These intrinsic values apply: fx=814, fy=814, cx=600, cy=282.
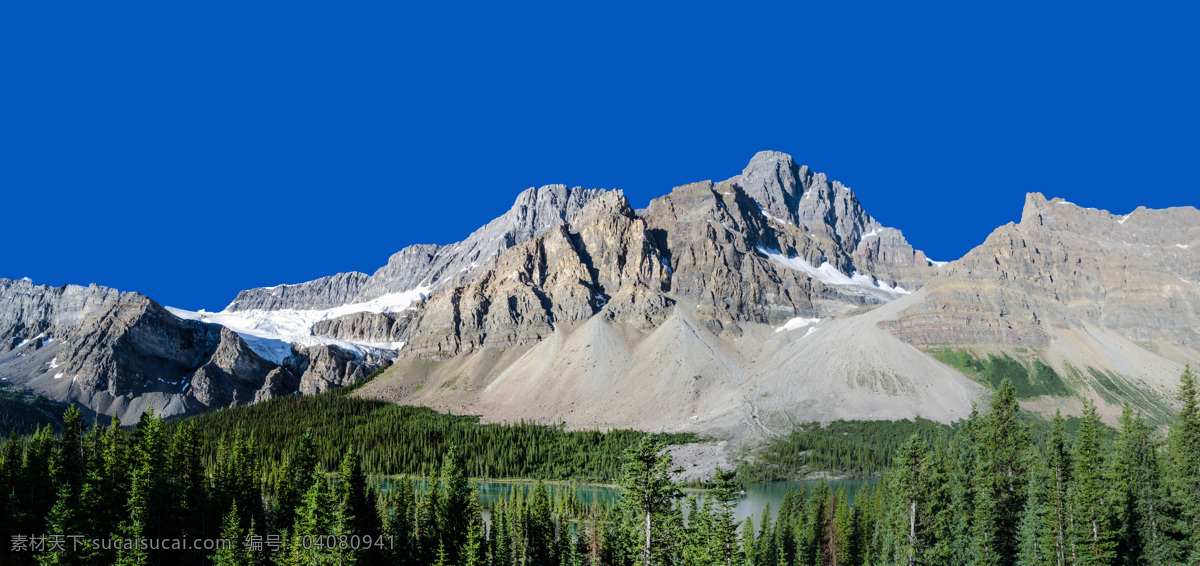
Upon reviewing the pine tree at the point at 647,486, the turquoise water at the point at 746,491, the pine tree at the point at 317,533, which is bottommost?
the turquoise water at the point at 746,491

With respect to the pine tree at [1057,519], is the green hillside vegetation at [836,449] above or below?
below

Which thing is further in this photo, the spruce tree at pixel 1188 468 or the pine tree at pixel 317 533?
the spruce tree at pixel 1188 468

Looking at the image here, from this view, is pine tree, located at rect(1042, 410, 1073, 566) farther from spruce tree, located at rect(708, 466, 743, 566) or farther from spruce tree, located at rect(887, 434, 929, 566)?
spruce tree, located at rect(708, 466, 743, 566)

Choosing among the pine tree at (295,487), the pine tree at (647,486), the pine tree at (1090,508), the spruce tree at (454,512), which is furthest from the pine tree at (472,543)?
the pine tree at (1090,508)

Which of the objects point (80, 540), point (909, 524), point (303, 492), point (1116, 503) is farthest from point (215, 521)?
point (1116, 503)

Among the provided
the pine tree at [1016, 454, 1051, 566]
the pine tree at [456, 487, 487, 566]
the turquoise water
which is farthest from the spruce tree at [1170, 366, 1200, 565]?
the turquoise water

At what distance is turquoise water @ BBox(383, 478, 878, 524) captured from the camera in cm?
12862

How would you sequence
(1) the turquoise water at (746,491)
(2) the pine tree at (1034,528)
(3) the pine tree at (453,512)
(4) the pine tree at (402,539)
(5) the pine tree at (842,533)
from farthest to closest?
(1) the turquoise water at (746,491) < (5) the pine tree at (842,533) < (3) the pine tree at (453,512) < (4) the pine tree at (402,539) < (2) the pine tree at (1034,528)

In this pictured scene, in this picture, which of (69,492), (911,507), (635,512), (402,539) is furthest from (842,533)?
(69,492)

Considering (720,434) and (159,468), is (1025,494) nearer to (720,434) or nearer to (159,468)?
(159,468)

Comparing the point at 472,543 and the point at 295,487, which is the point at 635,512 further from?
the point at 295,487

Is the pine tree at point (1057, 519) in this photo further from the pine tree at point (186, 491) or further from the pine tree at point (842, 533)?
the pine tree at point (186, 491)

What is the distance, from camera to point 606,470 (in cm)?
16538

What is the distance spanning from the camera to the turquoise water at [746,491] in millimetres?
128625
